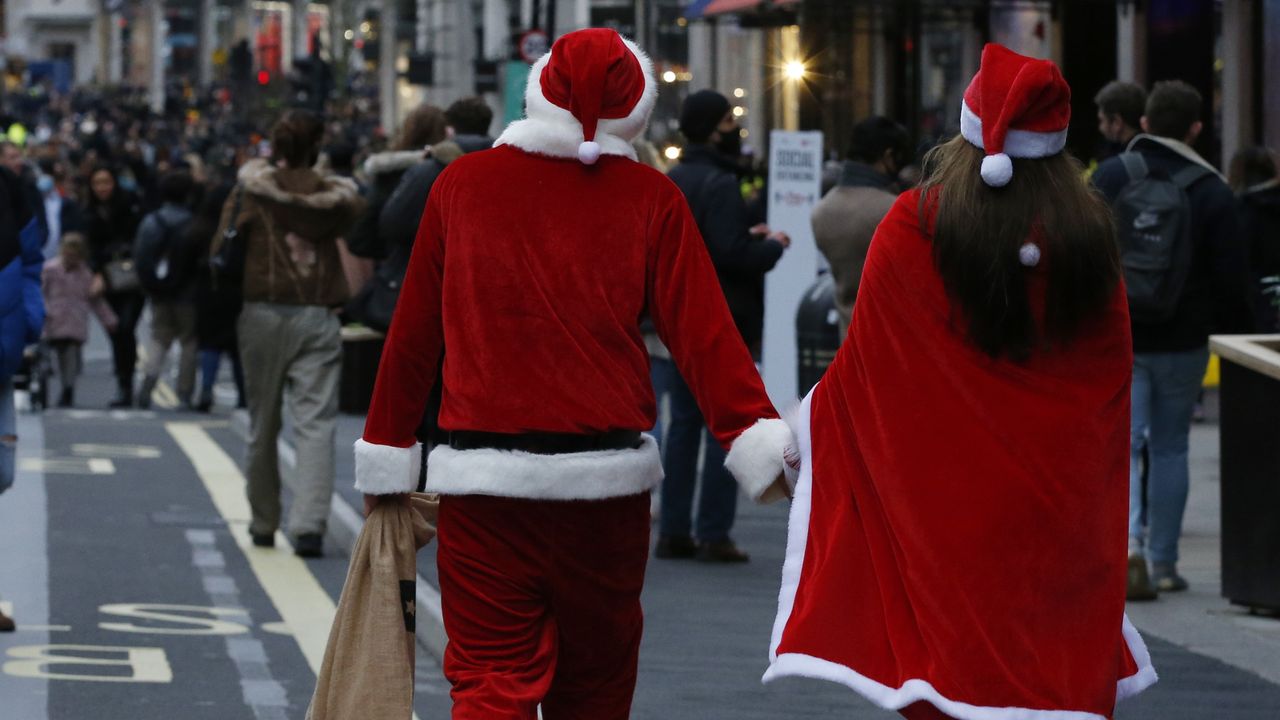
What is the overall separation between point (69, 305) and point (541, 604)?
51.0 feet

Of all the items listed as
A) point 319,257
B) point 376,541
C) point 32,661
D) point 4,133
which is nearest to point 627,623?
point 376,541

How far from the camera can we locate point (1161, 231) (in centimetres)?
852

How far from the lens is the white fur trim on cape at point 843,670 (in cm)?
425

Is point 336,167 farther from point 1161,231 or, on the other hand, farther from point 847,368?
point 847,368

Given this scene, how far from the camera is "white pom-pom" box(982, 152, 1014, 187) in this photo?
4.23m

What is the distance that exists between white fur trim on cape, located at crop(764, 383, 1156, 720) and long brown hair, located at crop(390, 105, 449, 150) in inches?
223

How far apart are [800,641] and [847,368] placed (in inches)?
20.4

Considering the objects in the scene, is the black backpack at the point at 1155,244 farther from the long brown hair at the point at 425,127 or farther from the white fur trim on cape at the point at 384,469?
the white fur trim on cape at the point at 384,469

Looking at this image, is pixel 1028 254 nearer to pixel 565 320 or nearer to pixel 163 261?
pixel 565 320

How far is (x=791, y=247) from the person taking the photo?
47.6ft

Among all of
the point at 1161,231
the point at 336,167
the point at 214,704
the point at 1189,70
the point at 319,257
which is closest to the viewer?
the point at 214,704

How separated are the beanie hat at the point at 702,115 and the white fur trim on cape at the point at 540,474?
4789mm

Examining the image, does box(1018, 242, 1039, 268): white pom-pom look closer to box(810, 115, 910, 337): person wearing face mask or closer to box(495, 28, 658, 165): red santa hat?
box(495, 28, 658, 165): red santa hat

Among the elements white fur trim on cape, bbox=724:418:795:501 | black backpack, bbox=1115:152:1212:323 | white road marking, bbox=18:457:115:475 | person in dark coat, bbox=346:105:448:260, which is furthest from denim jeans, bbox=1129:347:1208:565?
white road marking, bbox=18:457:115:475
